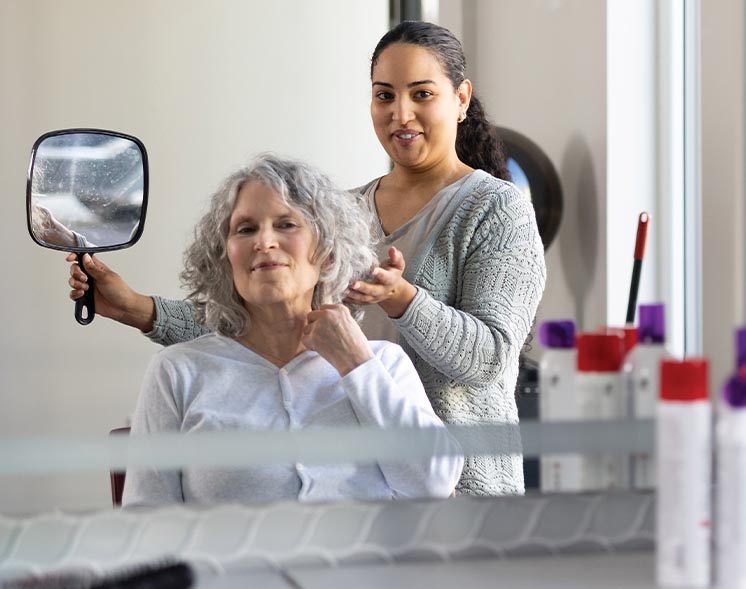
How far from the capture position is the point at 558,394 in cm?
98

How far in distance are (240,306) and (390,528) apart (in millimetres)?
360

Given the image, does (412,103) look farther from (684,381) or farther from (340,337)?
(684,381)

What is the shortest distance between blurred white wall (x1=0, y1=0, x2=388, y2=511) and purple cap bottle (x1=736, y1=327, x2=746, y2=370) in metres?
0.44

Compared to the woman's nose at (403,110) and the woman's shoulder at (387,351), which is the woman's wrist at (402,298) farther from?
the woman's nose at (403,110)

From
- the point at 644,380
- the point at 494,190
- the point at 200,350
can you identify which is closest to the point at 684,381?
the point at 644,380

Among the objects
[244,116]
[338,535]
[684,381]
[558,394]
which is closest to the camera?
[684,381]

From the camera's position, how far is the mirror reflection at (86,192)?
103cm

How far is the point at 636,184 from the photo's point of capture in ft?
3.45

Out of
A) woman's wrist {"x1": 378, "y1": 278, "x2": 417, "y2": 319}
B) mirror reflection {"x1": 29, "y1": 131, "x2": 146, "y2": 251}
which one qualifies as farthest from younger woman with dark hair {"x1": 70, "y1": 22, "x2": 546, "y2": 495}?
mirror reflection {"x1": 29, "y1": 131, "x2": 146, "y2": 251}

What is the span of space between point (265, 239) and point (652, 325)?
456mm

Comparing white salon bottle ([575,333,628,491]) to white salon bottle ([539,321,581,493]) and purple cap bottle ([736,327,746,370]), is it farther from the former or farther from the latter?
purple cap bottle ([736,327,746,370])

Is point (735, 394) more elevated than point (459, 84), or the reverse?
point (459, 84)

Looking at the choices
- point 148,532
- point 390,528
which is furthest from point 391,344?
point 148,532

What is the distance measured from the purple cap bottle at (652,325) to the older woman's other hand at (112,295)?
0.54m
